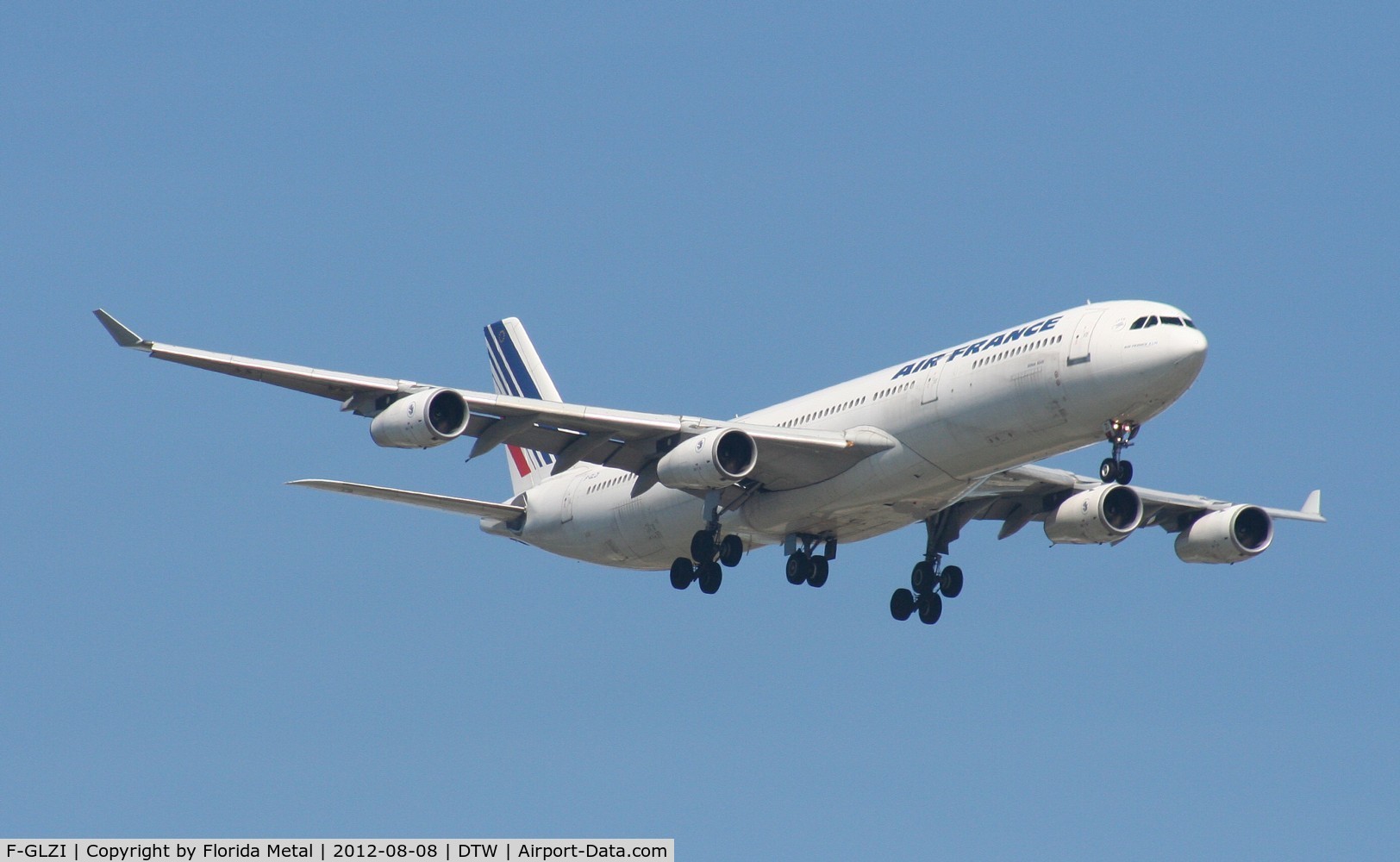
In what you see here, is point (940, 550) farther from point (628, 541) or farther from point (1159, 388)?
point (1159, 388)

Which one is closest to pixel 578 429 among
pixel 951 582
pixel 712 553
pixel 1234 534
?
pixel 712 553

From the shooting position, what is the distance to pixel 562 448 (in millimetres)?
51594

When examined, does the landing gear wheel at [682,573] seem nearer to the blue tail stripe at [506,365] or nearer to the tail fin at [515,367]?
the tail fin at [515,367]

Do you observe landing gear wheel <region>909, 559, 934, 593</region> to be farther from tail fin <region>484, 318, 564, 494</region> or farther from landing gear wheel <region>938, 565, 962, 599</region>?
tail fin <region>484, 318, 564, 494</region>

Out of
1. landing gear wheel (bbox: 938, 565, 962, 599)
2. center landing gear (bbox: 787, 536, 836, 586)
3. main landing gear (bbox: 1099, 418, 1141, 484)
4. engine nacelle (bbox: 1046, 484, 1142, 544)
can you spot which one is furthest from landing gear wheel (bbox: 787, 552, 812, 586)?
main landing gear (bbox: 1099, 418, 1141, 484)

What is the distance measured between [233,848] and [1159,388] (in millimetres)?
20981

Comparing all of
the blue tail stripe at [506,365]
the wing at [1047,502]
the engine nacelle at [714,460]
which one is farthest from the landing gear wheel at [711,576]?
the blue tail stripe at [506,365]

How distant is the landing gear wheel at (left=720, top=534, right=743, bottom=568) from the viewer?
5162cm

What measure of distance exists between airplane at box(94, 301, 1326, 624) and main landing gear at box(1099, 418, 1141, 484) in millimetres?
38

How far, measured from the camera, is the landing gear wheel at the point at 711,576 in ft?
170

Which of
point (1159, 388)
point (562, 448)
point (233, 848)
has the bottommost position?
point (233, 848)

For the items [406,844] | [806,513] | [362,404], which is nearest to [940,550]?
[806,513]

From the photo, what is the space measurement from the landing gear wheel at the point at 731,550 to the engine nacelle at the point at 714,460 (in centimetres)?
332
